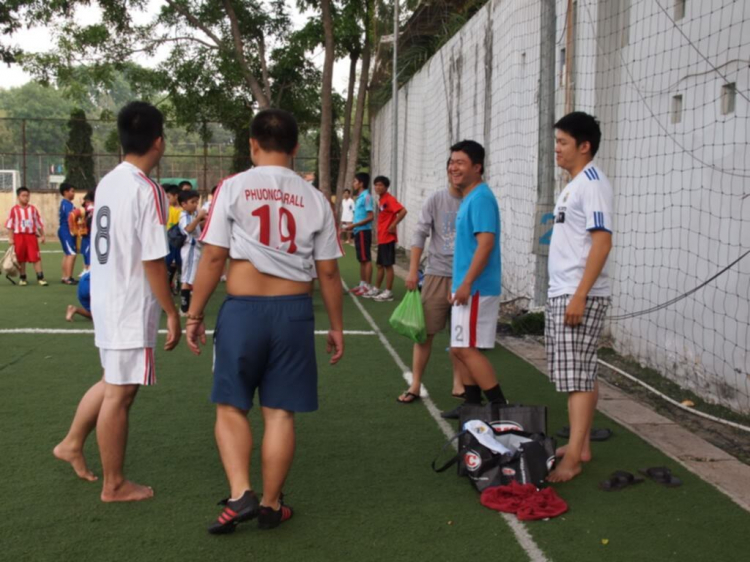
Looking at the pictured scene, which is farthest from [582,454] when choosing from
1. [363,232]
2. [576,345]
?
[363,232]

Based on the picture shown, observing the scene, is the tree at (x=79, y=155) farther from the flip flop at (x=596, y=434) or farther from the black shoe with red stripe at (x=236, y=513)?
the black shoe with red stripe at (x=236, y=513)

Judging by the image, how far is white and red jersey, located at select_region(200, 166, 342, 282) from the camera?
354cm

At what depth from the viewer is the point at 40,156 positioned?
30656 millimetres

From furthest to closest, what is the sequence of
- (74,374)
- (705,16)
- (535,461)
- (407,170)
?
(407,170) < (74,374) < (705,16) < (535,461)

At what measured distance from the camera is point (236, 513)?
3.64 m

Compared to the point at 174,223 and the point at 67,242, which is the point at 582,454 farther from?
the point at 67,242

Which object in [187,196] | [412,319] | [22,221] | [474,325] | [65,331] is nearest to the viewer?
[474,325]

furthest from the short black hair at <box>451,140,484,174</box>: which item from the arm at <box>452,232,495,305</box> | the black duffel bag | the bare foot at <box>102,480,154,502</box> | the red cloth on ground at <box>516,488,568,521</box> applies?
the bare foot at <box>102,480,154,502</box>

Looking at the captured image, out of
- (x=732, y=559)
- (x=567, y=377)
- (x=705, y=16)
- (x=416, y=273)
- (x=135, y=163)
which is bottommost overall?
(x=732, y=559)

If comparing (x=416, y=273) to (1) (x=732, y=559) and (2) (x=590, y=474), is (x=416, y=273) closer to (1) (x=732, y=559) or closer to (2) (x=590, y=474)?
(2) (x=590, y=474)

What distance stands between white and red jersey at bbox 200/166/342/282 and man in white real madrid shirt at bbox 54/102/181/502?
45 cm

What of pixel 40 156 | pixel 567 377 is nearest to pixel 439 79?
pixel 567 377

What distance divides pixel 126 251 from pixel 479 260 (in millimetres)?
2128

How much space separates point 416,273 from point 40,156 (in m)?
28.3
